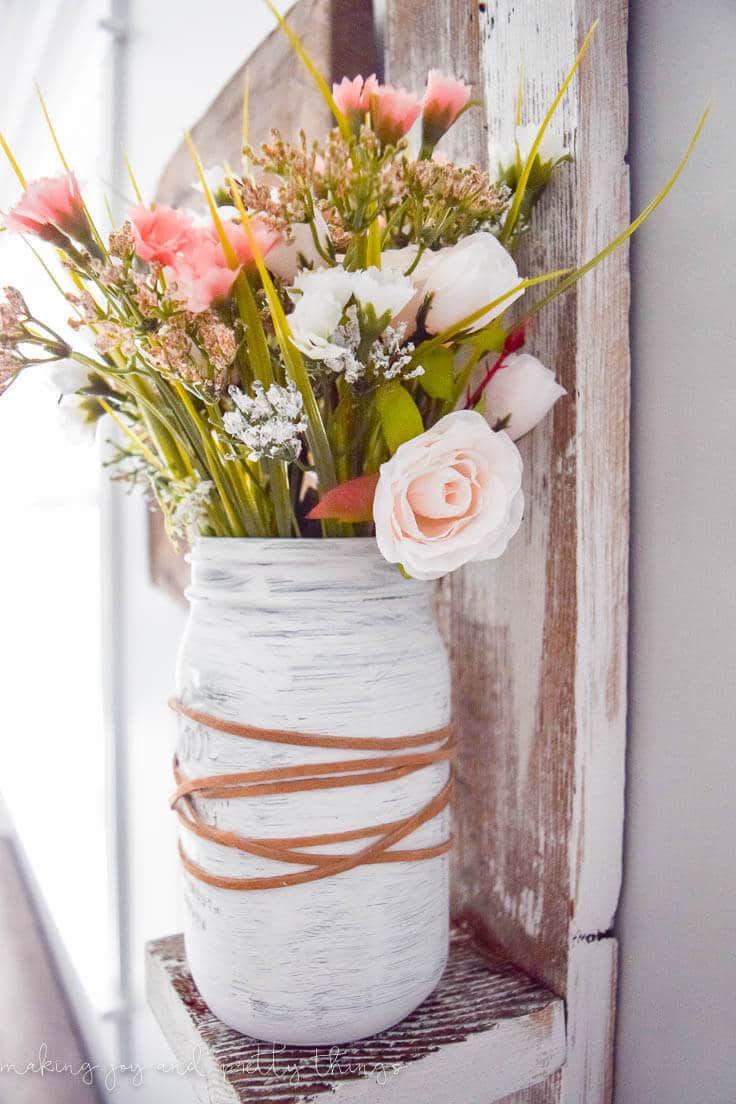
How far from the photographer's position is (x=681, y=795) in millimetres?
446

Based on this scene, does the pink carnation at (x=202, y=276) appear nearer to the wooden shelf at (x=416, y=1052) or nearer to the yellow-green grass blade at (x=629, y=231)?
the yellow-green grass blade at (x=629, y=231)

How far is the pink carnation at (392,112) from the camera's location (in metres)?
0.39

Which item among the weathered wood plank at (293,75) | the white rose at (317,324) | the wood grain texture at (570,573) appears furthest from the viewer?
the weathered wood plank at (293,75)

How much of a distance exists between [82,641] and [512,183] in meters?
1.45

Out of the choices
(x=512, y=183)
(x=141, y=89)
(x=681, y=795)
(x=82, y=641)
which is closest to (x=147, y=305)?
(x=512, y=183)

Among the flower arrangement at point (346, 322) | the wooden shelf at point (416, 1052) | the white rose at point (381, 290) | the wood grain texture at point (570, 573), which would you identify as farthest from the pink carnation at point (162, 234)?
the wooden shelf at point (416, 1052)

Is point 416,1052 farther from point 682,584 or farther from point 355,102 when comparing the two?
point 355,102

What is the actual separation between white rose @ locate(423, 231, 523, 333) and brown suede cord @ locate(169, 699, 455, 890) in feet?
0.82

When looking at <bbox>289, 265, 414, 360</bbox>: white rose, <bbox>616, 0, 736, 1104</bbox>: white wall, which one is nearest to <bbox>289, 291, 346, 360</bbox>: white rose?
<bbox>289, 265, 414, 360</bbox>: white rose

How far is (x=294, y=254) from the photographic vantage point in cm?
43

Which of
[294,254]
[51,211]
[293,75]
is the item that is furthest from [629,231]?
[293,75]

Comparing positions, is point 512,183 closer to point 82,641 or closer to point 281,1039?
point 281,1039

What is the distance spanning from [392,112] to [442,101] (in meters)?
0.04

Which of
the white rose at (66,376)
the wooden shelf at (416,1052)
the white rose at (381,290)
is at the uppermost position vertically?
the white rose at (381,290)
